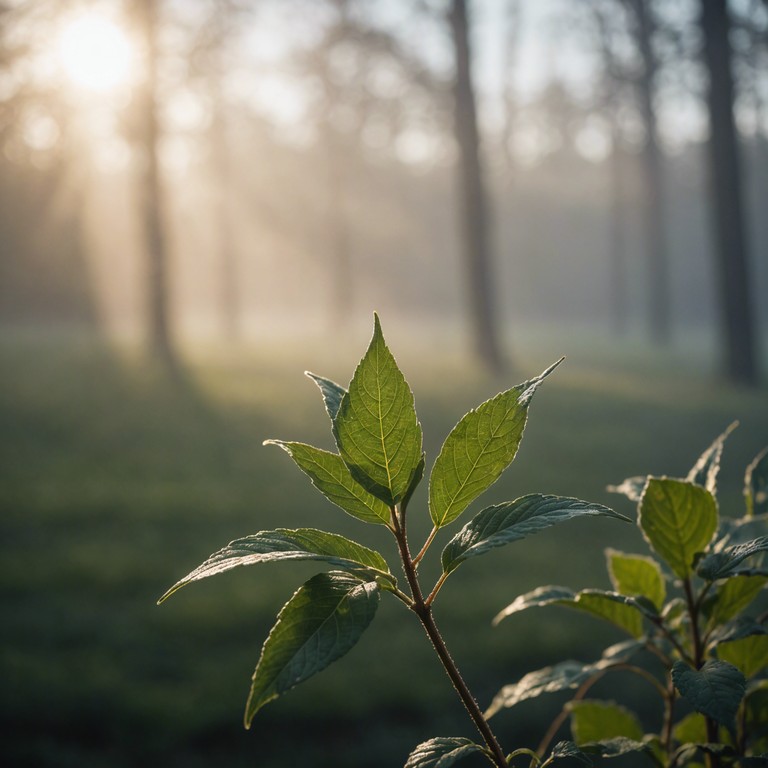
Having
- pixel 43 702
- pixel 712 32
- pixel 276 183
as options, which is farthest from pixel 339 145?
pixel 43 702

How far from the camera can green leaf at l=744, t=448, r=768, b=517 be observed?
0.81 m

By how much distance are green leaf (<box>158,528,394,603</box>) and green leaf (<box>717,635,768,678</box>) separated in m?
0.48

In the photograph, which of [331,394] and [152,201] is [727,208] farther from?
[331,394]

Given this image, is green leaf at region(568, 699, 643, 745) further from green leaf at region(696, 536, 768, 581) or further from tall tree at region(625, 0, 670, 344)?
tall tree at region(625, 0, 670, 344)

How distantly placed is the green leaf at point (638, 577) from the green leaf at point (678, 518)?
0.52 ft

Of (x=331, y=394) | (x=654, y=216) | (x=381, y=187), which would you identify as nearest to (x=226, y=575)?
(x=331, y=394)

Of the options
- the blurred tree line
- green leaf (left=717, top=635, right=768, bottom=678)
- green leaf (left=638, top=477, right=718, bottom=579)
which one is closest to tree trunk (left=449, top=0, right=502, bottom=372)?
the blurred tree line

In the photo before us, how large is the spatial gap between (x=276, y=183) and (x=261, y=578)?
2347 centimetres

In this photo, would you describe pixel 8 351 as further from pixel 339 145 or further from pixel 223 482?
pixel 339 145

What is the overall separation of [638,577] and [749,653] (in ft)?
0.45

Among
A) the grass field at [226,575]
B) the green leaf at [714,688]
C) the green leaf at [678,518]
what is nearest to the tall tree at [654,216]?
the grass field at [226,575]

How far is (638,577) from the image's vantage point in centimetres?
88

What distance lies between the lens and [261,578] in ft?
15.6

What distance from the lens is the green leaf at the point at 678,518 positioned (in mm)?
669
